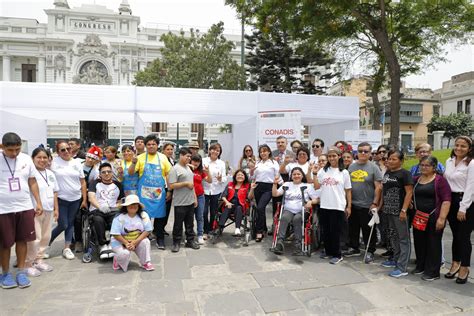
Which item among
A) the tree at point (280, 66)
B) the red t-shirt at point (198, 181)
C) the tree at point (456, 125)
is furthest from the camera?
the tree at point (456, 125)

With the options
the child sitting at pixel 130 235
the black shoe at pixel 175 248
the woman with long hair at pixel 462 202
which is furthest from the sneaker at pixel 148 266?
the woman with long hair at pixel 462 202

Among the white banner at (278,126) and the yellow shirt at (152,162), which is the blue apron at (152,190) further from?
the white banner at (278,126)

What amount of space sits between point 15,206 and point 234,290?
8.23 ft

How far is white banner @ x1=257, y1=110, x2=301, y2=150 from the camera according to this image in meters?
8.15

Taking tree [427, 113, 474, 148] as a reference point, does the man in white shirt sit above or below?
below

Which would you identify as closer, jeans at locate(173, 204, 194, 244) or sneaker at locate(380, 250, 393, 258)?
sneaker at locate(380, 250, 393, 258)

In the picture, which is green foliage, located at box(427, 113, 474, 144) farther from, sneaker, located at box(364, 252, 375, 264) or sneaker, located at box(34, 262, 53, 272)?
sneaker, located at box(34, 262, 53, 272)

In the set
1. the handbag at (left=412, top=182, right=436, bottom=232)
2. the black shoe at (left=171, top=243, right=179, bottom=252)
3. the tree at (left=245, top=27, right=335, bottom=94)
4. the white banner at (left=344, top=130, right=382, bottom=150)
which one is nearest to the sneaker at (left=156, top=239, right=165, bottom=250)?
the black shoe at (left=171, top=243, right=179, bottom=252)

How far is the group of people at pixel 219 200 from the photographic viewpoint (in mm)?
3682

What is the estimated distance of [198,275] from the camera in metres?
3.95

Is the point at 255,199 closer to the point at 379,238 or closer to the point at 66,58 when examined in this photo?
the point at 379,238

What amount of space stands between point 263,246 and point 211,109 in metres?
5.00

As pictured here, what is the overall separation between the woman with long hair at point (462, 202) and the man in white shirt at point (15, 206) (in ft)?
15.7

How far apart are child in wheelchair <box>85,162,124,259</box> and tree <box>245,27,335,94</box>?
16.4 meters
